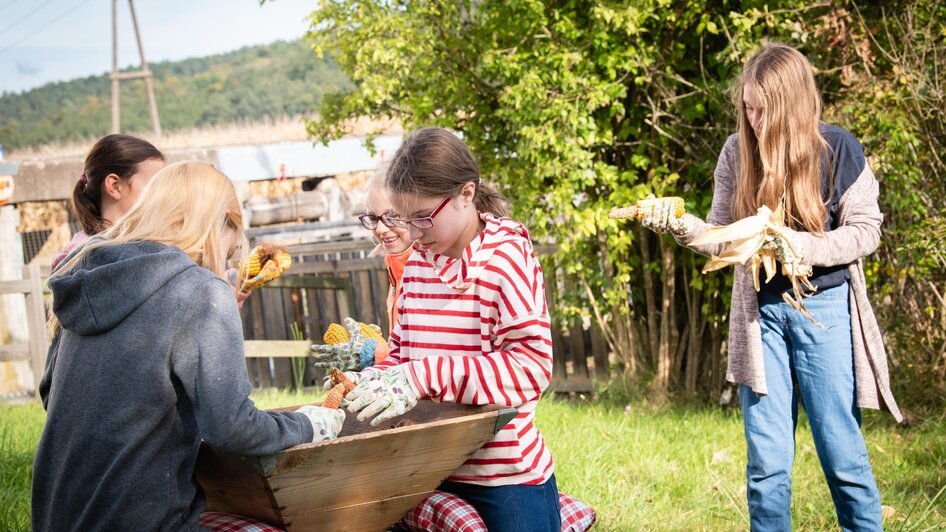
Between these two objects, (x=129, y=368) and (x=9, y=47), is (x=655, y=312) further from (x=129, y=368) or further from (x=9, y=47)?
(x=9, y=47)

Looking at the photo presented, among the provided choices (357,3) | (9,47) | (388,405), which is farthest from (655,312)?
(9,47)

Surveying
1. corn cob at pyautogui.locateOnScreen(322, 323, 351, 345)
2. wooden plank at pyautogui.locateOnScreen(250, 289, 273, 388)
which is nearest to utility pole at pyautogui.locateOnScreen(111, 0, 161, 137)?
wooden plank at pyautogui.locateOnScreen(250, 289, 273, 388)

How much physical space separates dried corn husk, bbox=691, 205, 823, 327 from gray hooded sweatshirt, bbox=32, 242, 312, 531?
137 cm

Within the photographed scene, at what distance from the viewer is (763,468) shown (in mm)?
2863

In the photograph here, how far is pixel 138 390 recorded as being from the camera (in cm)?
188

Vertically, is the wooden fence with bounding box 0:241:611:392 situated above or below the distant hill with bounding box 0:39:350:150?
below

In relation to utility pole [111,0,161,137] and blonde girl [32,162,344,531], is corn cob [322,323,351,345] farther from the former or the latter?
utility pole [111,0,161,137]

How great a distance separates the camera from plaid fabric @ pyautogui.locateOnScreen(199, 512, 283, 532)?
1.97m

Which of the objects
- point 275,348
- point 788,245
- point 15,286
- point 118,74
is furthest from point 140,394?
point 118,74

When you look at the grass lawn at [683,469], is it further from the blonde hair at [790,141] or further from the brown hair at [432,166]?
the brown hair at [432,166]

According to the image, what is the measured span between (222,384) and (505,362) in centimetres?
63

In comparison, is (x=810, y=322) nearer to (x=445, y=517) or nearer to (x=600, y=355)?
(x=445, y=517)

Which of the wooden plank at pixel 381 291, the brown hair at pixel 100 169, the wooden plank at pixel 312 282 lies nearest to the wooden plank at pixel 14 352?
the wooden plank at pixel 312 282

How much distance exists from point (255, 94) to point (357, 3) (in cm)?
3671
